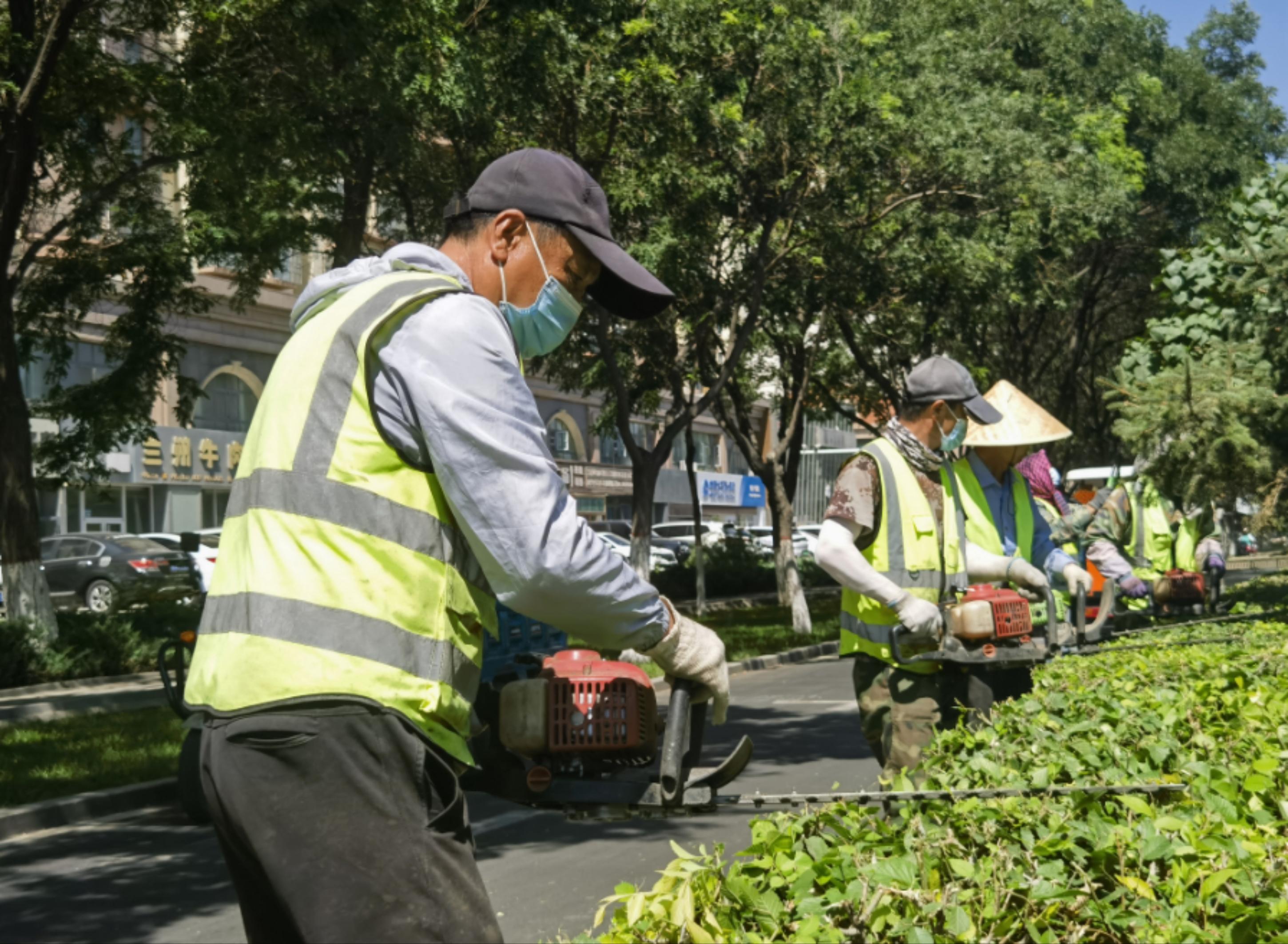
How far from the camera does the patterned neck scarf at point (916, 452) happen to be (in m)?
5.35

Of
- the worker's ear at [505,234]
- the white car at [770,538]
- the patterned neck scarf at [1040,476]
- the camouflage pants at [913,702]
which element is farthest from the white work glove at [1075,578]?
the white car at [770,538]

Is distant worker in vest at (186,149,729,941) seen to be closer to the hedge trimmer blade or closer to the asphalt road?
the hedge trimmer blade

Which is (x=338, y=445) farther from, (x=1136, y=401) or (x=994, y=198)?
(x=994, y=198)

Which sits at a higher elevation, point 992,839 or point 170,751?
point 992,839

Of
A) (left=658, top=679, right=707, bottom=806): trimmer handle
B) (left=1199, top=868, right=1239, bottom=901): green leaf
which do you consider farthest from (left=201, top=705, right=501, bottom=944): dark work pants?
(left=1199, top=868, right=1239, bottom=901): green leaf

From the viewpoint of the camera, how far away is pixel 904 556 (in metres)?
5.23

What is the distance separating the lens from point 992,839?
282 centimetres

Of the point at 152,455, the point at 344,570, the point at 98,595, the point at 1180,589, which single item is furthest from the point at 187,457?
the point at 344,570

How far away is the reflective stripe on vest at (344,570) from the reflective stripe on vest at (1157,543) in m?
11.5

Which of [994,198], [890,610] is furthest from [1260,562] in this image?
[890,610]

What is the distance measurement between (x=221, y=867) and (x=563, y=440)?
4427 centimetres

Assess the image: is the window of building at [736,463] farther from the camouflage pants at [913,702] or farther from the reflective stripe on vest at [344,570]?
the reflective stripe on vest at [344,570]

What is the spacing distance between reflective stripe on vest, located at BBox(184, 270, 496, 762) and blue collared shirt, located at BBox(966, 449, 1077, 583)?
3833 millimetres

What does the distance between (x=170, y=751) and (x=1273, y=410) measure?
24.4 ft
